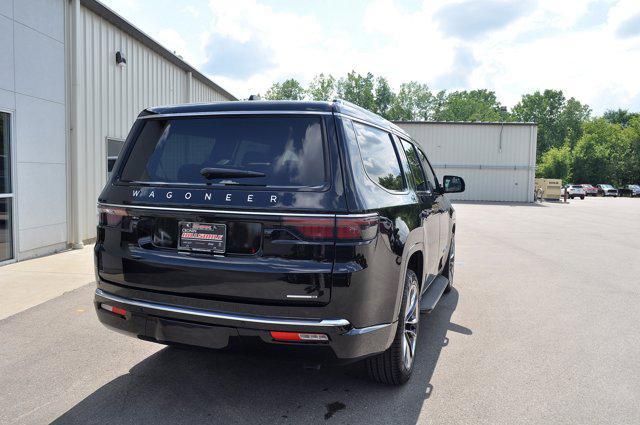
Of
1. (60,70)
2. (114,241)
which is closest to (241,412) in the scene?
(114,241)

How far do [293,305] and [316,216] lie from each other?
503 mm

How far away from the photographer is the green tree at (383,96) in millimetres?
91000

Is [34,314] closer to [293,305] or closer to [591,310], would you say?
[293,305]

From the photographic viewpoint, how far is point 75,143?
8953 mm

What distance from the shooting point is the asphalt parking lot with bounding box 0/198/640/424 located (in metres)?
3.07

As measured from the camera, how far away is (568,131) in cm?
9200

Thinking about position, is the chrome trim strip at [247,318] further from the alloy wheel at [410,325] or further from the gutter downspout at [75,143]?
the gutter downspout at [75,143]

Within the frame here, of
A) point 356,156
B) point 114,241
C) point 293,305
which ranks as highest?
point 356,156

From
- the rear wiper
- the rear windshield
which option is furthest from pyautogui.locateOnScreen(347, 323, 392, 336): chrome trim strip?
the rear wiper

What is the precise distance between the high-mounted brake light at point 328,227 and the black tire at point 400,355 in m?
0.79

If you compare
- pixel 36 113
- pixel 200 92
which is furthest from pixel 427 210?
pixel 200 92

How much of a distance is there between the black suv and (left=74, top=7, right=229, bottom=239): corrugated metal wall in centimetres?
681

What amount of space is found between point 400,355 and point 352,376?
491 millimetres

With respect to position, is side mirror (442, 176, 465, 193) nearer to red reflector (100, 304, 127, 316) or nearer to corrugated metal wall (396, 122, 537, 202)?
red reflector (100, 304, 127, 316)
